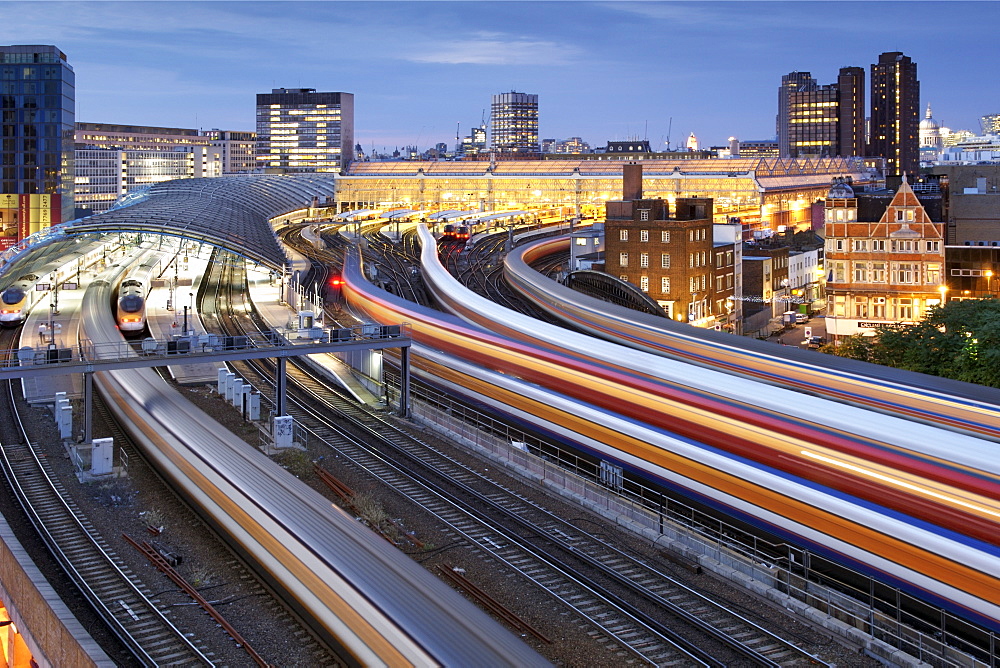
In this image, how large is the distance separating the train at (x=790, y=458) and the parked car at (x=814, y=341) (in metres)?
25.4

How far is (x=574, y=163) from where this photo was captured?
427 ft

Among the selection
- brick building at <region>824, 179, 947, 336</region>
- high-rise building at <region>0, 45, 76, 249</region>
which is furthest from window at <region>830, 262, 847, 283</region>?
high-rise building at <region>0, 45, 76, 249</region>

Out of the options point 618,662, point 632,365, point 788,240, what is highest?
point 788,240

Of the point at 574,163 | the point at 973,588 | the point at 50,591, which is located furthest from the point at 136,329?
the point at 574,163

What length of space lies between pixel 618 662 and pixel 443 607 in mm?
3785

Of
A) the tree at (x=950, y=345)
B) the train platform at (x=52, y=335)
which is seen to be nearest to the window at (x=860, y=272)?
the tree at (x=950, y=345)

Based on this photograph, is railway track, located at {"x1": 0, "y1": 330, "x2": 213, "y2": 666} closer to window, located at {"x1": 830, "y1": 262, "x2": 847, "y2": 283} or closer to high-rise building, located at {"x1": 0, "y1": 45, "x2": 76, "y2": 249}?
window, located at {"x1": 830, "y1": 262, "x2": 847, "y2": 283}

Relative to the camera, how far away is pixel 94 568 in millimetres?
22344

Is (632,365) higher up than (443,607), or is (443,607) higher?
(632,365)

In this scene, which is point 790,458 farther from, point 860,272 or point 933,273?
point 860,272

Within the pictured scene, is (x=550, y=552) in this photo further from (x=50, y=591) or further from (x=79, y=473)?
(x=79, y=473)

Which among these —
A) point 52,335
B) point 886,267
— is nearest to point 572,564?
point 52,335

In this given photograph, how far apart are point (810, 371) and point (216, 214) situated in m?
59.3

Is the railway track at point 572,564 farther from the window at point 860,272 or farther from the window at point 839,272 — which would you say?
the window at point 860,272
